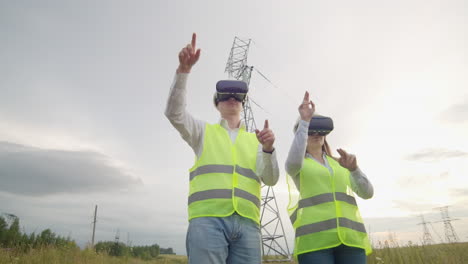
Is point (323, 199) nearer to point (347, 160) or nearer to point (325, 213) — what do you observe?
point (325, 213)

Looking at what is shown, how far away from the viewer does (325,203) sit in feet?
10.2

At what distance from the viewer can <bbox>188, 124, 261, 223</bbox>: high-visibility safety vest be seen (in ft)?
8.21

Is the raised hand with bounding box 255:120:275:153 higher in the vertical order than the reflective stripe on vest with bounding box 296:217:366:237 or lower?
higher

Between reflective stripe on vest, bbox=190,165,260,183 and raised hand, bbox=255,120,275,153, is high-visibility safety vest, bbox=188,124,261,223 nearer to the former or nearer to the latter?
reflective stripe on vest, bbox=190,165,260,183

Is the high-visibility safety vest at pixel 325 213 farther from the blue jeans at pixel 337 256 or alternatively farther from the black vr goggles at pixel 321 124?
the black vr goggles at pixel 321 124

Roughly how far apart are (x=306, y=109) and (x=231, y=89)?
2.71 feet

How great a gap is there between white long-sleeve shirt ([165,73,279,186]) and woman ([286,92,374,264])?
1.24 feet

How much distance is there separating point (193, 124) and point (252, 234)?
46.6 inches

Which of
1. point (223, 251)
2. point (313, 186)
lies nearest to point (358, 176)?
point (313, 186)

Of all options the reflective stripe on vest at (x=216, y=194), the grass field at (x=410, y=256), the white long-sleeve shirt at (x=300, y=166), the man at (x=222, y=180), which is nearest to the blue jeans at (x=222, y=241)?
the man at (x=222, y=180)

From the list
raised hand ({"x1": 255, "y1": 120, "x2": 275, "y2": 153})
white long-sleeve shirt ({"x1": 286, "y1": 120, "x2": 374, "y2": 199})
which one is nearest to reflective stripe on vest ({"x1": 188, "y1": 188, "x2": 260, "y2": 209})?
raised hand ({"x1": 255, "y1": 120, "x2": 275, "y2": 153})

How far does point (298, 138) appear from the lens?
2979 millimetres

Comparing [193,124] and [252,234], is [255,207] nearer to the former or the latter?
[252,234]

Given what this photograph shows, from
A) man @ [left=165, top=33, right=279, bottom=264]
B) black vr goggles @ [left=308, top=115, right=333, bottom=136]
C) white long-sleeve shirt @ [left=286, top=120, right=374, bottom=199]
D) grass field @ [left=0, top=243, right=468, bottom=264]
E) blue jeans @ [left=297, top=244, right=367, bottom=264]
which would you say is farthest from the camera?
grass field @ [left=0, top=243, right=468, bottom=264]
